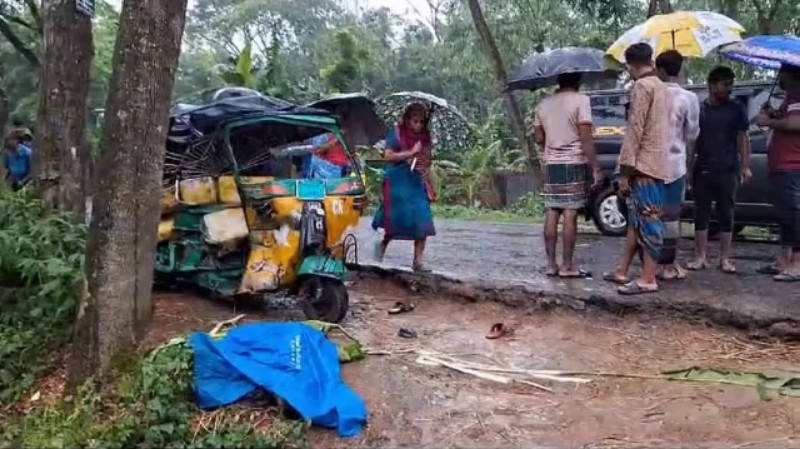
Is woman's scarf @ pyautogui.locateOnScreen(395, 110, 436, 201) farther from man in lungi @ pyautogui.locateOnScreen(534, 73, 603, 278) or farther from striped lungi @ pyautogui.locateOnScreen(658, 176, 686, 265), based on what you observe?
striped lungi @ pyautogui.locateOnScreen(658, 176, 686, 265)

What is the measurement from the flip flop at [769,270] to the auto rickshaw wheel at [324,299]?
11.7 ft

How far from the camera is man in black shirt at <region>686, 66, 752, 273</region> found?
272 inches

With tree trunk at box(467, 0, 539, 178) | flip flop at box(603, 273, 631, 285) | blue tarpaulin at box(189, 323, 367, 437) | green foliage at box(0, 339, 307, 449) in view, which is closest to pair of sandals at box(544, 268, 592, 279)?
flip flop at box(603, 273, 631, 285)

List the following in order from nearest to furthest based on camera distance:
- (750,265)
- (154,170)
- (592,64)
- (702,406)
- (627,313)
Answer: (702,406), (154,170), (627,313), (592,64), (750,265)

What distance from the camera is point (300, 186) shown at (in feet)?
20.7

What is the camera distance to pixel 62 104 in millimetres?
6762

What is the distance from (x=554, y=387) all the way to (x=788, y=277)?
2.83 meters

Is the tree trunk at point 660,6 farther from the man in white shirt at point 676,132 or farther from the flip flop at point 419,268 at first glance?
the flip flop at point 419,268

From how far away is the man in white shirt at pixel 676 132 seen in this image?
20.3ft

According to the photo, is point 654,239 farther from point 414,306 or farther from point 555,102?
point 414,306

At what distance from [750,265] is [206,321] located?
15.9 ft

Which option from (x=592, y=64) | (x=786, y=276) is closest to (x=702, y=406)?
(x=786, y=276)

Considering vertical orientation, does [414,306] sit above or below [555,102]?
below

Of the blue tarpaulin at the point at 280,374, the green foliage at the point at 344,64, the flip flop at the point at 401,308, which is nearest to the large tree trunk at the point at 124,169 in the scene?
the blue tarpaulin at the point at 280,374
